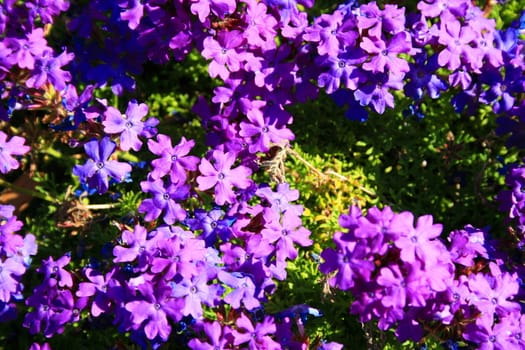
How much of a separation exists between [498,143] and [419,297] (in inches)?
52.1

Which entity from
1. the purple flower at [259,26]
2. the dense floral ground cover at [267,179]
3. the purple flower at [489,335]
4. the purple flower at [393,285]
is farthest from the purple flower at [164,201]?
the purple flower at [489,335]

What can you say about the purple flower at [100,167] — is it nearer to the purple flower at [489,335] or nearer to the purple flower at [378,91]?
Answer: the purple flower at [378,91]

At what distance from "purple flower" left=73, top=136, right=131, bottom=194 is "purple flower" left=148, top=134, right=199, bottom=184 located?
131mm

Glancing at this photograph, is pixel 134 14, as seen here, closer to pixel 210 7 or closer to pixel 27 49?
pixel 210 7

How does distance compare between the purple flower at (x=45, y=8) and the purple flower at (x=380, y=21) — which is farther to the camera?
the purple flower at (x=45, y=8)

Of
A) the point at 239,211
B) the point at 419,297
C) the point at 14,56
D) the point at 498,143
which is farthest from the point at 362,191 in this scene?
the point at 14,56

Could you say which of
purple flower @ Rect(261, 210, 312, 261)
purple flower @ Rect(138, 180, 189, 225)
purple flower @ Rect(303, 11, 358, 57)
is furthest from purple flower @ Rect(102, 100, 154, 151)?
purple flower @ Rect(303, 11, 358, 57)

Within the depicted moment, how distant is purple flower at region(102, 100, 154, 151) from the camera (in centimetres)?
242

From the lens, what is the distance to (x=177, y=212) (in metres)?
2.33

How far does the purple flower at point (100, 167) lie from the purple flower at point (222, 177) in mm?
289

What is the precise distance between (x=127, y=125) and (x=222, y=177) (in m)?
0.38

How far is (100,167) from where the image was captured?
7.92 feet

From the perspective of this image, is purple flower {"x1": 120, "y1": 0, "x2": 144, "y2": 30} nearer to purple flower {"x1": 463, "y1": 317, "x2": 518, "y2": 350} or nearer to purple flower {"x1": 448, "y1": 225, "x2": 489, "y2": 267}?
purple flower {"x1": 448, "y1": 225, "x2": 489, "y2": 267}

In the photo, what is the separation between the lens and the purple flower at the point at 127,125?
242cm
